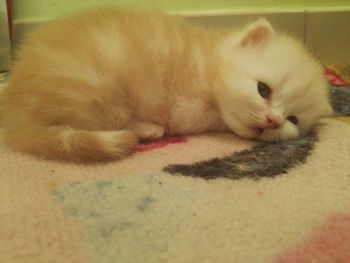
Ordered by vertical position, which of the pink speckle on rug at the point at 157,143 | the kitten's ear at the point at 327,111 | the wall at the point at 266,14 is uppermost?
the wall at the point at 266,14

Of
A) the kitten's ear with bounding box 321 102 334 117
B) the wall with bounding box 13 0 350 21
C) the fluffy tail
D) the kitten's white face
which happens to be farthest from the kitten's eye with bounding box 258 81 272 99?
the wall with bounding box 13 0 350 21

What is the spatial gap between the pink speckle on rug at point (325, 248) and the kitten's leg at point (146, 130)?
49 cm

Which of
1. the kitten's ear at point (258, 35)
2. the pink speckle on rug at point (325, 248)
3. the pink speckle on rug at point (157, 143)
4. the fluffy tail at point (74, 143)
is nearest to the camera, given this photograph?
the pink speckle on rug at point (325, 248)

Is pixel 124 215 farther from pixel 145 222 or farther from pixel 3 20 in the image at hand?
pixel 3 20

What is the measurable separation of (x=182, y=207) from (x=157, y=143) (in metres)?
0.35

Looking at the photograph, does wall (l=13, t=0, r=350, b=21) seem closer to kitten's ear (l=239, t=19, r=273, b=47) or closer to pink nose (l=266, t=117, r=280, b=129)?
kitten's ear (l=239, t=19, r=273, b=47)

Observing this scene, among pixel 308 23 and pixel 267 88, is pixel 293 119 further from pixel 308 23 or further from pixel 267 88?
pixel 308 23

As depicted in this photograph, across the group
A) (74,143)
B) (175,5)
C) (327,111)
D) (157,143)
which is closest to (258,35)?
(327,111)

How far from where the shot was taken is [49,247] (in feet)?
1.86

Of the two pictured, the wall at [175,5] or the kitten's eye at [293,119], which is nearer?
the kitten's eye at [293,119]

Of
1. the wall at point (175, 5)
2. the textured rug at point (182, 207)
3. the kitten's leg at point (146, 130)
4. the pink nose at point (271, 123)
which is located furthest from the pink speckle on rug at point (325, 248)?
the wall at point (175, 5)

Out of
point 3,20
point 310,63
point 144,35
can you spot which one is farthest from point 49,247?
point 3,20

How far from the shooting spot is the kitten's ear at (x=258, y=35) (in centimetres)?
107

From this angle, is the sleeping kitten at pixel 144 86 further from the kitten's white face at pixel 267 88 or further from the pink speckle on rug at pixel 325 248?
the pink speckle on rug at pixel 325 248
